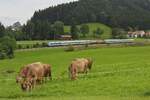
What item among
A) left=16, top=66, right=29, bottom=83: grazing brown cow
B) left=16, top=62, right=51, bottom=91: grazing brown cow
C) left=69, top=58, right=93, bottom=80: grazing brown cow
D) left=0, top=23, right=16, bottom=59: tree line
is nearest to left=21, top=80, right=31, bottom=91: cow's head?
left=16, top=62, right=51, bottom=91: grazing brown cow

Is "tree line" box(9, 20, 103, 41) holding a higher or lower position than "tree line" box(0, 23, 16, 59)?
higher

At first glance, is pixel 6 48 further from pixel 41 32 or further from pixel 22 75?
pixel 22 75

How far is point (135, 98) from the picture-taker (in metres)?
20.8

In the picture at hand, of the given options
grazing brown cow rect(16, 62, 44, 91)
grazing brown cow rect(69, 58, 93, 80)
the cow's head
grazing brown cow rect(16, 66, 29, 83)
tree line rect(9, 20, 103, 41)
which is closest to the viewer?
the cow's head

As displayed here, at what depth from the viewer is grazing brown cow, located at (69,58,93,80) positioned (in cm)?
3316

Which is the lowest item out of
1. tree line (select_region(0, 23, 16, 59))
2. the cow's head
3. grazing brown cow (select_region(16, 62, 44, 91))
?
tree line (select_region(0, 23, 16, 59))

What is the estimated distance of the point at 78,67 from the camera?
34969 millimetres

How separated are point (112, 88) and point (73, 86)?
324cm

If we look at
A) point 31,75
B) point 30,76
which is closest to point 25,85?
point 30,76

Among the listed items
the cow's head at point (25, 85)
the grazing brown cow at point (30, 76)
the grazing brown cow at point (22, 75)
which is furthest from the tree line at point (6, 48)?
the cow's head at point (25, 85)

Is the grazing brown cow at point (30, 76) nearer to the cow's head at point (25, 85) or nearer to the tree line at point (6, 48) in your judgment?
the cow's head at point (25, 85)

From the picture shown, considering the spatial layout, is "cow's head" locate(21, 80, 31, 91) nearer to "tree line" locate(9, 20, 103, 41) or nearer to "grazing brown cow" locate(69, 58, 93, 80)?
"grazing brown cow" locate(69, 58, 93, 80)

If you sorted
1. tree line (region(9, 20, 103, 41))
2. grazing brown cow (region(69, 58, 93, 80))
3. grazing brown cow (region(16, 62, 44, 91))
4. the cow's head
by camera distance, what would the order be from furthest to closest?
tree line (region(9, 20, 103, 41)), grazing brown cow (region(69, 58, 93, 80)), grazing brown cow (region(16, 62, 44, 91)), the cow's head

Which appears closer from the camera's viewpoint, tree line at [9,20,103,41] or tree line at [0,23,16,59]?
tree line at [0,23,16,59]
